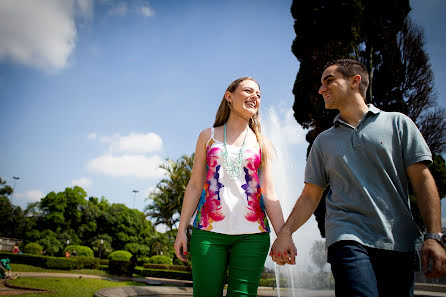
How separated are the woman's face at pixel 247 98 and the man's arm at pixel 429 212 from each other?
1.23 m

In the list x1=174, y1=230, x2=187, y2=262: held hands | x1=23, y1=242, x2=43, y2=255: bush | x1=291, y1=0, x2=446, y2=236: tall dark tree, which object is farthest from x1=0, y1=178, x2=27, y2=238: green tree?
x1=174, y1=230, x2=187, y2=262: held hands

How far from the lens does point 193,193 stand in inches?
94.8

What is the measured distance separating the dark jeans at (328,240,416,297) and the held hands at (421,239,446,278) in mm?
110

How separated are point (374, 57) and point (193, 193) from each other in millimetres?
12862

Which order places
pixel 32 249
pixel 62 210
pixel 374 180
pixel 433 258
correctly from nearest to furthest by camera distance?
pixel 433 258, pixel 374 180, pixel 32 249, pixel 62 210

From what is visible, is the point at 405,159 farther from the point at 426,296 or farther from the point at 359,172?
the point at 426,296

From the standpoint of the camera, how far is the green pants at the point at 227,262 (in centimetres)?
197

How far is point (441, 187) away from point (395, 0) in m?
7.58

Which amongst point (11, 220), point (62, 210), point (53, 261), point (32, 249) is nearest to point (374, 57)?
point (53, 261)

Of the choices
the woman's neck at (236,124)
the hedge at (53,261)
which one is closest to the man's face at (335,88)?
the woman's neck at (236,124)

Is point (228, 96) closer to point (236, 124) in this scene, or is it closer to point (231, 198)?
point (236, 124)

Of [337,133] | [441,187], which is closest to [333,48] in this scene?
[441,187]

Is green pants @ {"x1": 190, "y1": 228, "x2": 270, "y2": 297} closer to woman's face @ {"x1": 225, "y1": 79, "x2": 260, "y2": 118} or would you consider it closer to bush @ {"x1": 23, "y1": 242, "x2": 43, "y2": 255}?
woman's face @ {"x1": 225, "y1": 79, "x2": 260, "y2": 118}

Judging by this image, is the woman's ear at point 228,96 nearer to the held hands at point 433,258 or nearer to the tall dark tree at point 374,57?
the held hands at point 433,258
